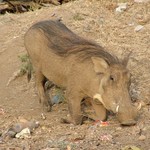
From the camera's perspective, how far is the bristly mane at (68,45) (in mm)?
5438

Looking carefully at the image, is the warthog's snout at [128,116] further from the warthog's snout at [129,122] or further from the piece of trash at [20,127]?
the piece of trash at [20,127]

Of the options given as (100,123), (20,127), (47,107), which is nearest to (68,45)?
(47,107)

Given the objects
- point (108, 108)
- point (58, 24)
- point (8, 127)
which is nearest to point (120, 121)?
point (108, 108)

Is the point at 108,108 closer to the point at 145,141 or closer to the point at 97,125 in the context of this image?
the point at 97,125

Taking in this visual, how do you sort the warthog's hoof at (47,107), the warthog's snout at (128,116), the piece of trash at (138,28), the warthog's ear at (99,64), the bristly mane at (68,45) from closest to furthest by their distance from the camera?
the warthog's snout at (128,116) < the warthog's ear at (99,64) < the bristly mane at (68,45) < the warthog's hoof at (47,107) < the piece of trash at (138,28)

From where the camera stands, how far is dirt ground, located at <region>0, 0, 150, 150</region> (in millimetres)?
4648

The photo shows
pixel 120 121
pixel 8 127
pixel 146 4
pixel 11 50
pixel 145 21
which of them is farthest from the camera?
pixel 146 4

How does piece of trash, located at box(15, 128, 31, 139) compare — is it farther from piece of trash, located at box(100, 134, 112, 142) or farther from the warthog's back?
the warthog's back

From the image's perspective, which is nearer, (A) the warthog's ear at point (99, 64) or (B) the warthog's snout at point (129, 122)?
(B) the warthog's snout at point (129, 122)

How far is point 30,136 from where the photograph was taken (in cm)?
497

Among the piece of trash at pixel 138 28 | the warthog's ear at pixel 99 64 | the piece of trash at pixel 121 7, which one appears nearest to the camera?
the warthog's ear at pixel 99 64

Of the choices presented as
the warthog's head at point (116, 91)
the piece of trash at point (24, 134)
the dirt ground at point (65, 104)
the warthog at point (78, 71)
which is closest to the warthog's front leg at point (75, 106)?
the warthog at point (78, 71)

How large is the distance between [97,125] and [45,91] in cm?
158

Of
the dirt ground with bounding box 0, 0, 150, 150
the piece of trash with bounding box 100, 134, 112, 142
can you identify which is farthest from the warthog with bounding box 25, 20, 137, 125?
the piece of trash with bounding box 100, 134, 112, 142
